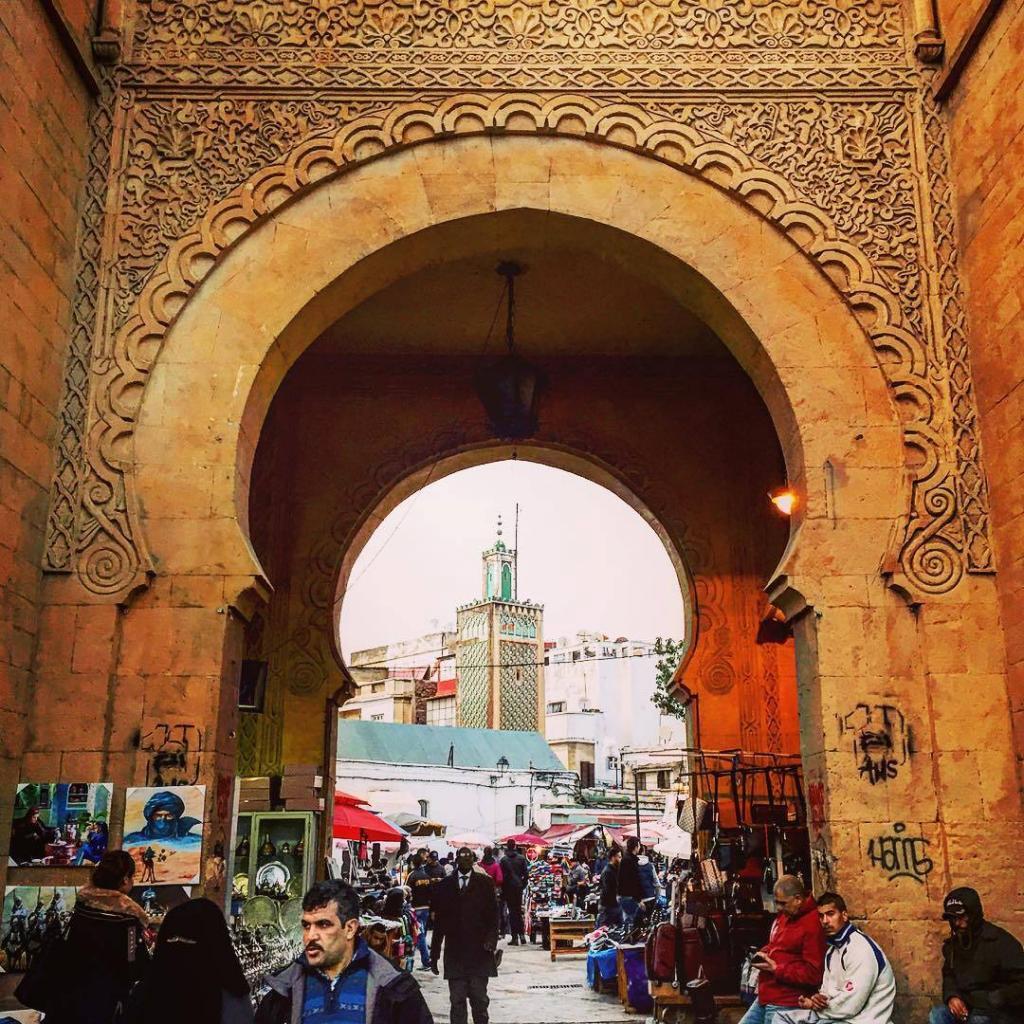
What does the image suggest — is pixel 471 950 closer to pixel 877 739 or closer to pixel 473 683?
pixel 877 739

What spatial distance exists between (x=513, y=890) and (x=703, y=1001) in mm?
7612

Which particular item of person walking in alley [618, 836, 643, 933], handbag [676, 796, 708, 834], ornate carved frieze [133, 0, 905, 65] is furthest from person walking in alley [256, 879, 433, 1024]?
person walking in alley [618, 836, 643, 933]

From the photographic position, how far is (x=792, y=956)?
5.31 meters

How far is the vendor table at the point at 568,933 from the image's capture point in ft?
43.0

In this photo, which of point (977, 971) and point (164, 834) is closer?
point (977, 971)

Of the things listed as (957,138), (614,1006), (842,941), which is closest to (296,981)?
(842,941)

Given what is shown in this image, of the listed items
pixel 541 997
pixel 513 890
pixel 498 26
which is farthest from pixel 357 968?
pixel 513 890

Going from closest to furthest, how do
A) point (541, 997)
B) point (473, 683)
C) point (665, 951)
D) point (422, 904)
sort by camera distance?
point (665, 951) < point (541, 997) < point (422, 904) < point (473, 683)

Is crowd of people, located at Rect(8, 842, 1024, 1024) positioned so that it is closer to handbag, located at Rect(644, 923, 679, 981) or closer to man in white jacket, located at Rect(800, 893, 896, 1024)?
man in white jacket, located at Rect(800, 893, 896, 1024)

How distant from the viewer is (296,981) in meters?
2.81

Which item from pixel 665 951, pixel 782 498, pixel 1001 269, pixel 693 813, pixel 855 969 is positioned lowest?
pixel 665 951

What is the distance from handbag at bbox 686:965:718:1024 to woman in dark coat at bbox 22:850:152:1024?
4.35 m

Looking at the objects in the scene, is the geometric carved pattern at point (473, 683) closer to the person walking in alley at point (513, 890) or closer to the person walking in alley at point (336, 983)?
the person walking in alley at point (513, 890)

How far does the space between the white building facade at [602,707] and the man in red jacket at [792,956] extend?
44.5 m
